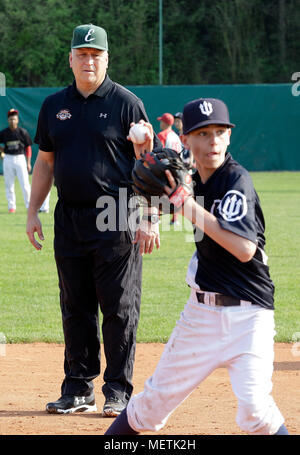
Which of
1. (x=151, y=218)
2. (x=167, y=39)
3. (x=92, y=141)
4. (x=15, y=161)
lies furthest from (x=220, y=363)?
(x=167, y=39)

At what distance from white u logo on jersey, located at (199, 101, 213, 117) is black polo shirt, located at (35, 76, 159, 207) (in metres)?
1.21

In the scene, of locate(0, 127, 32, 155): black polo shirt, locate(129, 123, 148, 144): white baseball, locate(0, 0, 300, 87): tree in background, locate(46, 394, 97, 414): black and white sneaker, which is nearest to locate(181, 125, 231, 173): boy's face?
locate(129, 123, 148, 144): white baseball

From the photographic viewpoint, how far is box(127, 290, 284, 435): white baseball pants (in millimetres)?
3400

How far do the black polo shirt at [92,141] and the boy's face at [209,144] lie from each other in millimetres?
1168

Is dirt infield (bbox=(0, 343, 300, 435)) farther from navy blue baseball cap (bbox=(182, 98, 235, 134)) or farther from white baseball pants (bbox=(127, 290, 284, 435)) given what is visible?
navy blue baseball cap (bbox=(182, 98, 235, 134))

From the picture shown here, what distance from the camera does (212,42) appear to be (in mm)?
41938

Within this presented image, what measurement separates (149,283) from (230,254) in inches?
242

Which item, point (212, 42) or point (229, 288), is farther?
Result: point (212, 42)

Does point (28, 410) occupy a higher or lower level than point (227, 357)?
lower

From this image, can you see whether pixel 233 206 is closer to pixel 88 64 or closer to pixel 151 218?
pixel 151 218

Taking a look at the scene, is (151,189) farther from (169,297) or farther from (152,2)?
(152,2)

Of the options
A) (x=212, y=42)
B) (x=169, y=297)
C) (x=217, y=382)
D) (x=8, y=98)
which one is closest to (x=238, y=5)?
(x=212, y=42)

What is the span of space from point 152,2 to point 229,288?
39.5 m

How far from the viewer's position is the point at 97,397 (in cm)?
541
